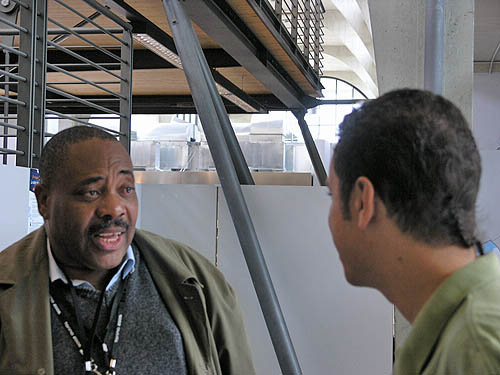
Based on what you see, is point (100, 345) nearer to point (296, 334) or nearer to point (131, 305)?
point (131, 305)

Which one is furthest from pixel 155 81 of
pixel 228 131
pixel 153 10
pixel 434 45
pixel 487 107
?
pixel 487 107

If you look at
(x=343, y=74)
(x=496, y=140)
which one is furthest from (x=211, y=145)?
(x=343, y=74)

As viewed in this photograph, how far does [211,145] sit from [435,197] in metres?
3.90

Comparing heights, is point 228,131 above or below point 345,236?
above

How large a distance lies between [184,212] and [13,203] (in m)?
2.20

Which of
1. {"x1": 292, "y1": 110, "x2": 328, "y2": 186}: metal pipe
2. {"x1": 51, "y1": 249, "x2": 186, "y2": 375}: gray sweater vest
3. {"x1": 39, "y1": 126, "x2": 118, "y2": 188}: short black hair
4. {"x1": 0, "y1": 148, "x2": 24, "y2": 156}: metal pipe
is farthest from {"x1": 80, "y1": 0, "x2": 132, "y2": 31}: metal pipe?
{"x1": 292, "y1": 110, "x2": 328, "y2": 186}: metal pipe

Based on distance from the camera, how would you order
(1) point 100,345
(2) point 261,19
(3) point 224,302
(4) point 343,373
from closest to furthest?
(1) point 100,345 < (3) point 224,302 < (4) point 343,373 < (2) point 261,19

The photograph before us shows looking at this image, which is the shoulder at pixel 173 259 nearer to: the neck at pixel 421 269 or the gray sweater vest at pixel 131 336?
the gray sweater vest at pixel 131 336

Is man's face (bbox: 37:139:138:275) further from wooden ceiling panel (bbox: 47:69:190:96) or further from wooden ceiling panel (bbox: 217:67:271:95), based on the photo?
wooden ceiling panel (bbox: 217:67:271:95)

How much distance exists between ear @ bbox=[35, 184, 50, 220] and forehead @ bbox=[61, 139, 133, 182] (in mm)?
99

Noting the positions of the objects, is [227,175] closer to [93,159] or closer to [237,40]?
[237,40]

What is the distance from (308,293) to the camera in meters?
4.90

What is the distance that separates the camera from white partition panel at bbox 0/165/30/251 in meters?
2.95

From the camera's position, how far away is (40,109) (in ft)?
11.5
